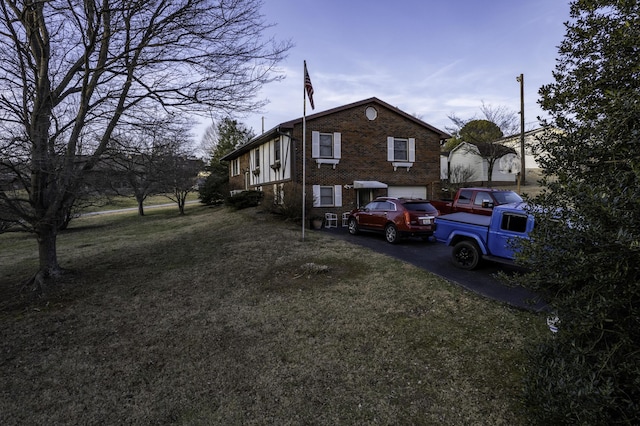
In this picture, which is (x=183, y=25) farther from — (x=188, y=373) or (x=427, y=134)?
(x=427, y=134)

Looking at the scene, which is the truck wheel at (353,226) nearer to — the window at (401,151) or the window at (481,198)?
the window at (481,198)

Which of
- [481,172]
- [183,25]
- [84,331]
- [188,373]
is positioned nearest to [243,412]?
[188,373]

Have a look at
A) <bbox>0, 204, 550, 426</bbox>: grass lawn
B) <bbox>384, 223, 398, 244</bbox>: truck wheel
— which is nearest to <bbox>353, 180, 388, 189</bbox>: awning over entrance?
<bbox>384, 223, 398, 244</bbox>: truck wheel

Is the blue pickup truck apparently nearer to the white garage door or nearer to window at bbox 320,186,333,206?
window at bbox 320,186,333,206

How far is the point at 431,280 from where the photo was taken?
6469 mm

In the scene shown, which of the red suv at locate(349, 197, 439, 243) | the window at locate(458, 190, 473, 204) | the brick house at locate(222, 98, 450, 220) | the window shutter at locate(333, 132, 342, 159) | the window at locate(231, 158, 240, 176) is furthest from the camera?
the window at locate(231, 158, 240, 176)

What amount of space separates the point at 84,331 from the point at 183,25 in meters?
5.97

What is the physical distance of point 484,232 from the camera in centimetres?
711

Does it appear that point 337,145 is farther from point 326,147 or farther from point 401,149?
point 401,149

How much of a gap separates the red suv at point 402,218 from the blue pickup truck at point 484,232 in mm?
2649

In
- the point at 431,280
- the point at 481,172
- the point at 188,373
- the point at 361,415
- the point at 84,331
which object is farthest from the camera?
the point at 481,172

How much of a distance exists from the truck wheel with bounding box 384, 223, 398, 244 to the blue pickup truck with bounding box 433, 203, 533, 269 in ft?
9.78

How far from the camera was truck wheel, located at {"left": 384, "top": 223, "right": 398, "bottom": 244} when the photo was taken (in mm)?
11055

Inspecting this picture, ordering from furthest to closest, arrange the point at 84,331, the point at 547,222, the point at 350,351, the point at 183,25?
1. the point at 183,25
2. the point at 84,331
3. the point at 350,351
4. the point at 547,222
